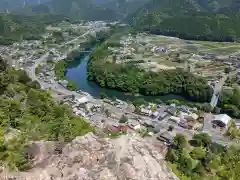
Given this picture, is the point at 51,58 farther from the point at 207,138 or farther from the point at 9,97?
the point at 207,138

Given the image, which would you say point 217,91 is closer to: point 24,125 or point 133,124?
point 133,124

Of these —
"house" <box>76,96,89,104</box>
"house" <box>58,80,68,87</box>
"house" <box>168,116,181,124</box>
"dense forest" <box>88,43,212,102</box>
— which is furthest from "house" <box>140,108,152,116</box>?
"house" <box>58,80,68,87</box>

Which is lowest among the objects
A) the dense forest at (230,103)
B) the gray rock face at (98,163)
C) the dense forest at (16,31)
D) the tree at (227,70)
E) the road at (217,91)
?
the dense forest at (16,31)

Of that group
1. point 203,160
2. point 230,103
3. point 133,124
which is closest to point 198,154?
point 203,160

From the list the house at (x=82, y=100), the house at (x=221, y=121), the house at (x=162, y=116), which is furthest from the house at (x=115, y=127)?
the house at (x=221, y=121)

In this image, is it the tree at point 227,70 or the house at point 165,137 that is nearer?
the house at point 165,137

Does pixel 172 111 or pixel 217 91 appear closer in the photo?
pixel 172 111

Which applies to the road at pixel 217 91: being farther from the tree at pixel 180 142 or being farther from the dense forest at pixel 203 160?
the tree at pixel 180 142
